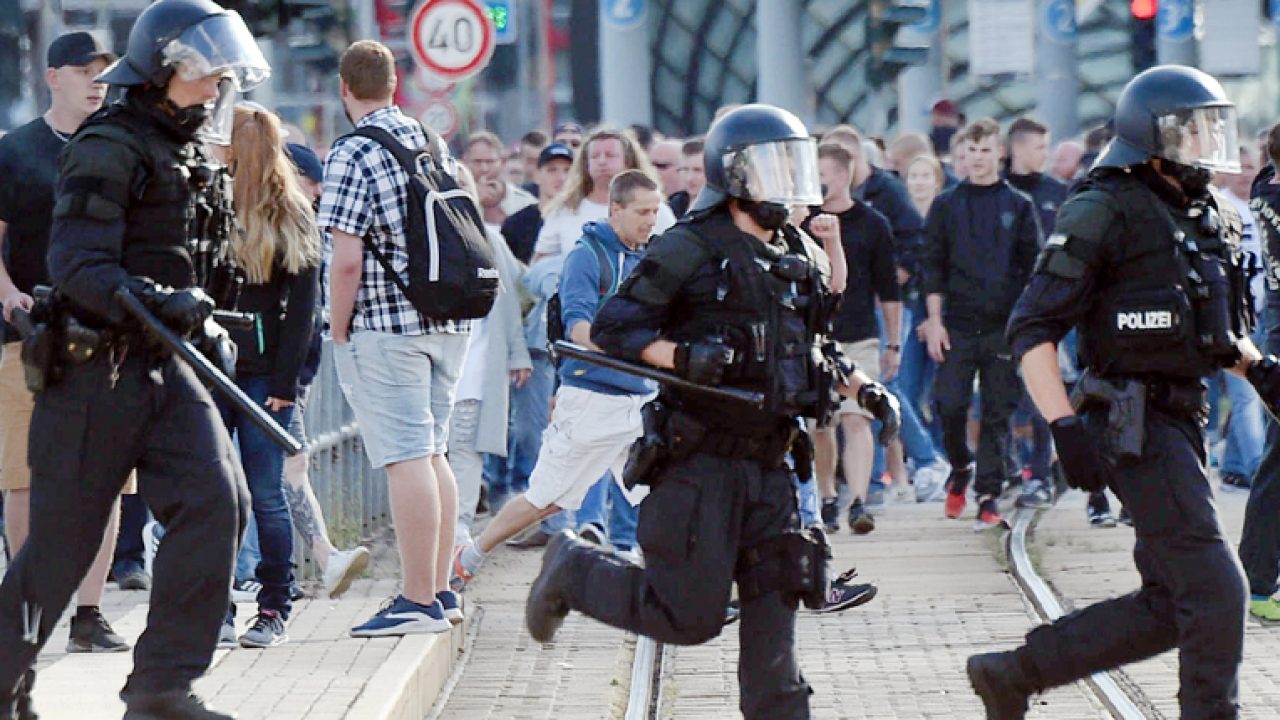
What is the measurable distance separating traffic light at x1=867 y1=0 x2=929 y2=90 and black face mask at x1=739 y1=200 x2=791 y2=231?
1839cm

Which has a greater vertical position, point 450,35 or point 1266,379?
point 450,35

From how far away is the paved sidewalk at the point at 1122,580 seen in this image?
8.07 meters

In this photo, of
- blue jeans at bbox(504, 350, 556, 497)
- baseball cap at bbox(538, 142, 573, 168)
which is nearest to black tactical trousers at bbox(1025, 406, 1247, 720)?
blue jeans at bbox(504, 350, 556, 497)

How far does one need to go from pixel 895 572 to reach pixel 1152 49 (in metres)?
19.9

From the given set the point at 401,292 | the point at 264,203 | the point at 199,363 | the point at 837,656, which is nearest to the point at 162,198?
the point at 199,363

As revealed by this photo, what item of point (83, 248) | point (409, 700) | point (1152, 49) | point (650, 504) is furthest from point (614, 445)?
point (1152, 49)

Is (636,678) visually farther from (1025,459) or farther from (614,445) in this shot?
(1025,459)

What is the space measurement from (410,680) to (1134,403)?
8.13 ft

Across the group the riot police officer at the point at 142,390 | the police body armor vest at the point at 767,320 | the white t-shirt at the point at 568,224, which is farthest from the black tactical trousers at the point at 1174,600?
the white t-shirt at the point at 568,224

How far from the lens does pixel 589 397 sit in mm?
9992

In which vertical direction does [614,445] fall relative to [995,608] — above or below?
above

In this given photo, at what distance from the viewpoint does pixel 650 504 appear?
6359 millimetres

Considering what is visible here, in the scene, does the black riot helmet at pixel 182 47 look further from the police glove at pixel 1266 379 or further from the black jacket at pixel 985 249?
the black jacket at pixel 985 249

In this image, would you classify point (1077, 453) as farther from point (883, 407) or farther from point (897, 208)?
point (897, 208)
